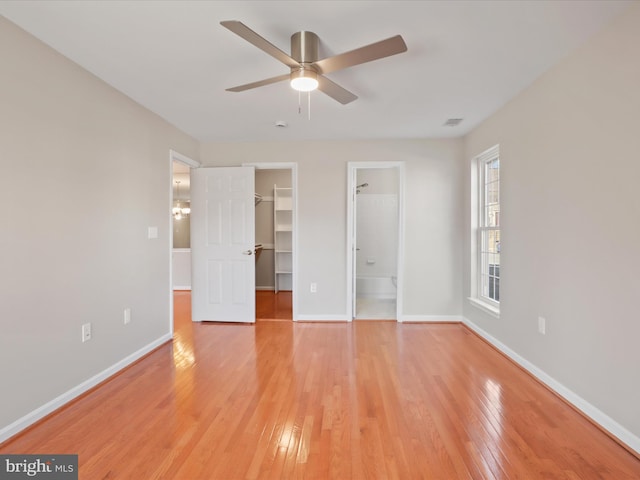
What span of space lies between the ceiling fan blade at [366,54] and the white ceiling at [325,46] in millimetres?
221

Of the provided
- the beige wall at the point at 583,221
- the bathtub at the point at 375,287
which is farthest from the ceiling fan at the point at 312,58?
the bathtub at the point at 375,287

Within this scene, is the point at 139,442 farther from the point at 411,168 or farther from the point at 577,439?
the point at 411,168

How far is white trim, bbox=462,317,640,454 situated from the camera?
1.77 metres

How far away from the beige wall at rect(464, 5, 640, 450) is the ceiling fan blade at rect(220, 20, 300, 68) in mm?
1892

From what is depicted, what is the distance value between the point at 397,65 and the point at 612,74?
129 centimetres

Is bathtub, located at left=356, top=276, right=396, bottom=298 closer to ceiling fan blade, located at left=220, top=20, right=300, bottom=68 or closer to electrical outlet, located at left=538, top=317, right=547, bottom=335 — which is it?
electrical outlet, located at left=538, top=317, right=547, bottom=335

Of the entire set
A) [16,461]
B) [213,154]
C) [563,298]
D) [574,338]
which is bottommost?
[16,461]

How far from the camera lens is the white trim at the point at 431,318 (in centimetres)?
422

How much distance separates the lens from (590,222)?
2.07 metres

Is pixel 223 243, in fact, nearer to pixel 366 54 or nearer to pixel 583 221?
pixel 366 54

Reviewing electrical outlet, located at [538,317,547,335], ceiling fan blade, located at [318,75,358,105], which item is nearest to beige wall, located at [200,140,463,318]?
electrical outlet, located at [538,317,547,335]

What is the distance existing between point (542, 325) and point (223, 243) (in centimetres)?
355

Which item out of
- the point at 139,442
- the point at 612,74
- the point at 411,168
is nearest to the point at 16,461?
the point at 139,442

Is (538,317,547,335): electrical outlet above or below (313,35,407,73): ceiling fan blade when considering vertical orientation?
below
